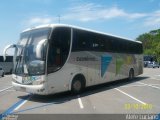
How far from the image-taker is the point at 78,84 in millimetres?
14320

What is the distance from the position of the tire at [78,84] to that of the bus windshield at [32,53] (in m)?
2.52

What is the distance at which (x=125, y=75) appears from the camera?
20.9m

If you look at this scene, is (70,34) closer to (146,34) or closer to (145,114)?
(145,114)

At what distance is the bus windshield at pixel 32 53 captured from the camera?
11953mm

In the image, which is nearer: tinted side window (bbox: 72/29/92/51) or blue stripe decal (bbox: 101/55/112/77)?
tinted side window (bbox: 72/29/92/51)

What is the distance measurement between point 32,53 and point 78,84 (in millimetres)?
3274

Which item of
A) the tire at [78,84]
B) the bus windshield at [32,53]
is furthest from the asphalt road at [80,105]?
the bus windshield at [32,53]

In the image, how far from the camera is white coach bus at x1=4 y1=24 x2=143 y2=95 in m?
12.1

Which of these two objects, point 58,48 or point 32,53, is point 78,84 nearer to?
point 58,48

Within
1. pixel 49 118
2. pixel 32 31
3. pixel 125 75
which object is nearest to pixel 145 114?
pixel 49 118

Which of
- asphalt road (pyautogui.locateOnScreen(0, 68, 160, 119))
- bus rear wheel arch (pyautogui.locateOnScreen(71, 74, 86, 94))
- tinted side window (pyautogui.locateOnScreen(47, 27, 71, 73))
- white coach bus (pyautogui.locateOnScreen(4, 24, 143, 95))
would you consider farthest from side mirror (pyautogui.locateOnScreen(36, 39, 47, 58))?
bus rear wheel arch (pyautogui.locateOnScreen(71, 74, 86, 94))

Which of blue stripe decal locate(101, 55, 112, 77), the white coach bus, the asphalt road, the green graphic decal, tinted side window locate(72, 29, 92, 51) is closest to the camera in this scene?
the asphalt road

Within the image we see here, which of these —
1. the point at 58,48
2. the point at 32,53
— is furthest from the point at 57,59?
the point at 32,53

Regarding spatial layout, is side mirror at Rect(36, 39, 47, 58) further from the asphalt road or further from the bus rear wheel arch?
the bus rear wheel arch
